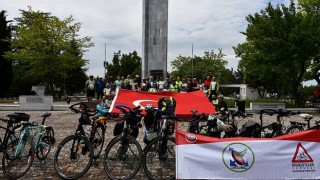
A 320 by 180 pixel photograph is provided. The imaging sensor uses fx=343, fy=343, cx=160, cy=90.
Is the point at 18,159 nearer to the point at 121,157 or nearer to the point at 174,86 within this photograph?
the point at 121,157

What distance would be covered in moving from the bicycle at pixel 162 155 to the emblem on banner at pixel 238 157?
110 centimetres

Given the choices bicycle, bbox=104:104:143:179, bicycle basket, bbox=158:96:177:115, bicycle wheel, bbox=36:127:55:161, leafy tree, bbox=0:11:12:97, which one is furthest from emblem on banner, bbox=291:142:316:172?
leafy tree, bbox=0:11:12:97

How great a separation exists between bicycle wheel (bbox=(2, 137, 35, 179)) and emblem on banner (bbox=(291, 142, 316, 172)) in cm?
448

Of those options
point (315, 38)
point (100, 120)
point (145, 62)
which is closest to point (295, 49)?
point (315, 38)

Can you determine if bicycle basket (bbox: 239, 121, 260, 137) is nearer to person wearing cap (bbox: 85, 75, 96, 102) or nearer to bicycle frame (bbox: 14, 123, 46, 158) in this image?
bicycle frame (bbox: 14, 123, 46, 158)

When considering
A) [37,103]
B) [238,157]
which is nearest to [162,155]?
[238,157]

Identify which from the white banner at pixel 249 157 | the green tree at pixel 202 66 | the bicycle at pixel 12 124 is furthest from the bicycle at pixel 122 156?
the green tree at pixel 202 66

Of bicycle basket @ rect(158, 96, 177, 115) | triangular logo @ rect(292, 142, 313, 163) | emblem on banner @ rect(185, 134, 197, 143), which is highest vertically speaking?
bicycle basket @ rect(158, 96, 177, 115)

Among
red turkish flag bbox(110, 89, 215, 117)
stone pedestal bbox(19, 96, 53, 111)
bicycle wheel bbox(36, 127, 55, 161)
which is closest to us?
bicycle wheel bbox(36, 127, 55, 161)

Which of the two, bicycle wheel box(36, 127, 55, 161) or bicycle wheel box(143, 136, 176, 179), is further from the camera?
bicycle wheel box(36, 127, 55, 161)

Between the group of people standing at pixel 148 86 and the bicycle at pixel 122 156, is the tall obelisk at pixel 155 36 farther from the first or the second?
the bicycle at pixel 122 156

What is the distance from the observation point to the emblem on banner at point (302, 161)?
5238 millimetres

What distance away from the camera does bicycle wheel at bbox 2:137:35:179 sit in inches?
241

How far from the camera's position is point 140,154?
588 centimetres
